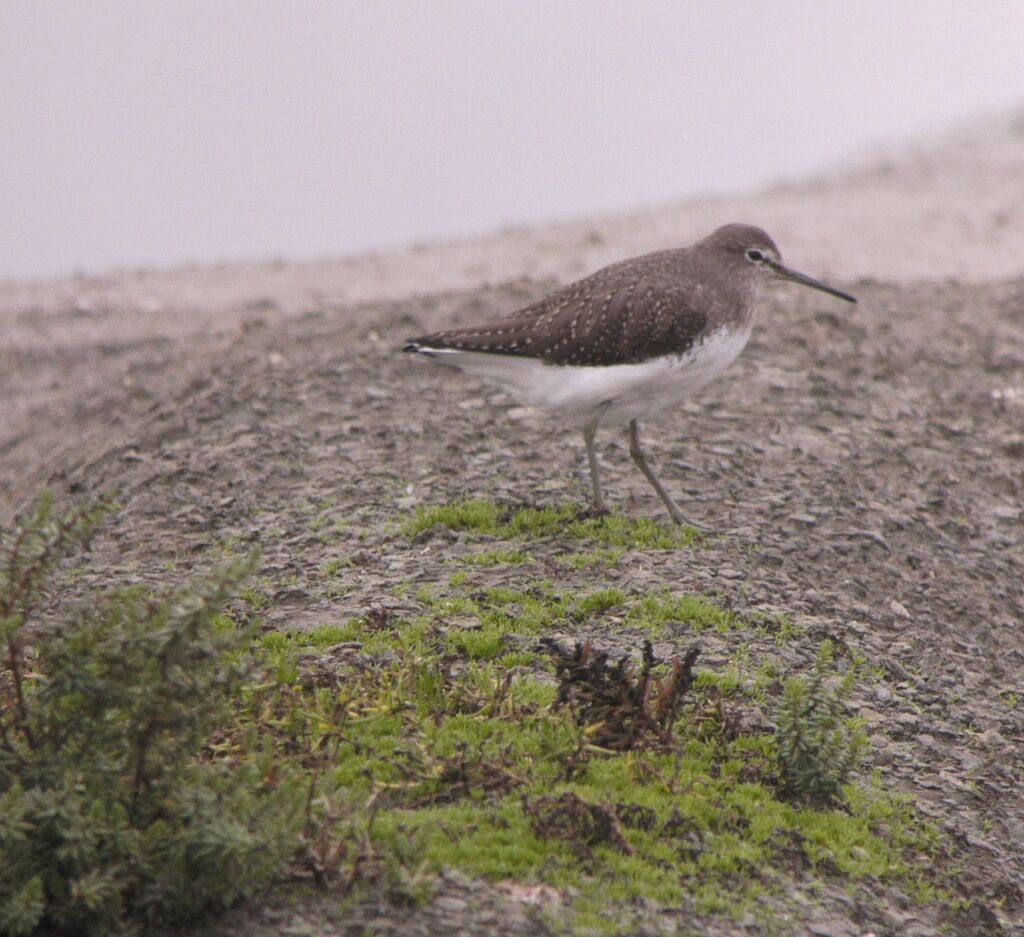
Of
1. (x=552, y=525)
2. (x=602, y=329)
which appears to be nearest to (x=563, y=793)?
(x=552, y=525)

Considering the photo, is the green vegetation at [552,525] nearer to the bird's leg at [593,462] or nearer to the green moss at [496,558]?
the bird's leg at [593,462]

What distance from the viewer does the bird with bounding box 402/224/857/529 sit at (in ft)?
31.2

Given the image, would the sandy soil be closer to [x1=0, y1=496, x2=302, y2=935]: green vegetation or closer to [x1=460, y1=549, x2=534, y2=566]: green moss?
[x1=460, y1=549, x2=534, y2=566]: green moss

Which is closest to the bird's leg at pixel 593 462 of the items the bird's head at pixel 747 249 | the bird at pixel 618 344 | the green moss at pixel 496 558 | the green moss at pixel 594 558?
the bird at pixel 618 344

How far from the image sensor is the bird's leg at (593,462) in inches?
378

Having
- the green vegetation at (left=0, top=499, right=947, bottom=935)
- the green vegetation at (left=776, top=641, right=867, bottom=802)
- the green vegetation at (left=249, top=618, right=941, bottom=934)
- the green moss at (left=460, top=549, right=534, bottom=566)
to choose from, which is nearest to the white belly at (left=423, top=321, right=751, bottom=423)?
the green moss at (left=460, top=549, right=534, bottom=566)

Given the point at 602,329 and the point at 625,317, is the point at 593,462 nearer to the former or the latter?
the point at 602,329

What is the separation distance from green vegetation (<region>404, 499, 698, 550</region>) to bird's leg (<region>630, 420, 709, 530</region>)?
94mm

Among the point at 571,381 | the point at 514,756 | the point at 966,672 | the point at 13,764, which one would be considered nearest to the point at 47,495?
the point at 13,764

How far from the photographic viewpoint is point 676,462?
10688 millimetres

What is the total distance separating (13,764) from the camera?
5.50 meters

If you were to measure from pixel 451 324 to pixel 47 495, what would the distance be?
25.4 feet

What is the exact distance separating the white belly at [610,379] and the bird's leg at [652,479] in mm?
163

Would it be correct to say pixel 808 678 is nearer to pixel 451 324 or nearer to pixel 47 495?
pixel 47 495
